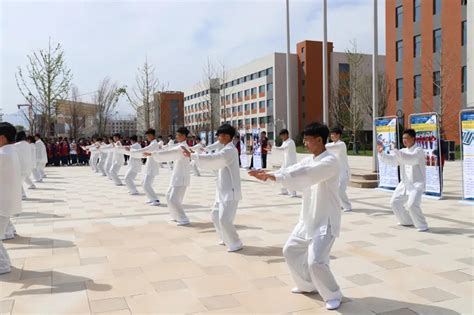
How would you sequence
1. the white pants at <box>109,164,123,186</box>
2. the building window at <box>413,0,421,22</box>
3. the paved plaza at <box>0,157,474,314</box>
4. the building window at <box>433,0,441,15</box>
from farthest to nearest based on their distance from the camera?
the building window at <box>413,0,421,22</box>
the building window at <box>433,0,441,15</box>
the white pants at <box>109,164,123,186</box>
the paved plaza at <box>0,157,474,314</box>

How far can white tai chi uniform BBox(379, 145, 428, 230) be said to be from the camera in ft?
24.9

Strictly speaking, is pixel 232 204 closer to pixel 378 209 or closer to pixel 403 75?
pixel 378 209

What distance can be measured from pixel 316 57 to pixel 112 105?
30863 mm

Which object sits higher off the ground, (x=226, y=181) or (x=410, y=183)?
(x=226, y=181)

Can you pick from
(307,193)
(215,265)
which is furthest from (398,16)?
(307,193)

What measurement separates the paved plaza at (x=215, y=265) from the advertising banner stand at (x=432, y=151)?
1.29 metres

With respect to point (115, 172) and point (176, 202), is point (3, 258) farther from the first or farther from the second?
point (115, 172)

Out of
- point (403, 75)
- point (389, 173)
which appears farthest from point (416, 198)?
point (403, 75)

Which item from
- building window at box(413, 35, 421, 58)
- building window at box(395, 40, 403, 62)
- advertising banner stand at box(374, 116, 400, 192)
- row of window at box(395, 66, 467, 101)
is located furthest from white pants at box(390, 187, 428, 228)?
building window at box(395, 40, 403, 62)

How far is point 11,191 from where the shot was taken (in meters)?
5.60

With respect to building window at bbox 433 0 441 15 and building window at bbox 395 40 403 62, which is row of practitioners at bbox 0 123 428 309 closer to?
building window at bbox 433 0 441 15

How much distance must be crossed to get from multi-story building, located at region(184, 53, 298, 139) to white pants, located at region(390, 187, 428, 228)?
142ft

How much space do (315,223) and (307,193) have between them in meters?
0.34

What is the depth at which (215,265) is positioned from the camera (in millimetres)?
5734
